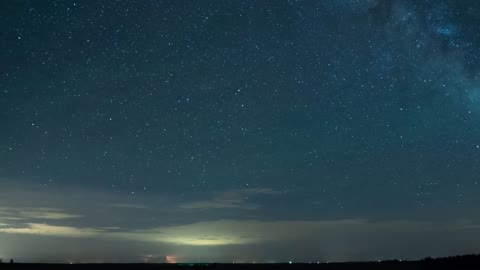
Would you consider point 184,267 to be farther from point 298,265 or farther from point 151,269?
point 298,265

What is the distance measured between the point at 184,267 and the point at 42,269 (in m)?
14.4

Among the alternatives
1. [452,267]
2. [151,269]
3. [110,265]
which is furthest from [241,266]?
[452,267]

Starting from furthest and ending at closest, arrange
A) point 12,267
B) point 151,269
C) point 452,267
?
point 151,269 → point 12,267 → point 452,267

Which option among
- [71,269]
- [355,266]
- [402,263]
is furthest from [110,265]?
[402,263]

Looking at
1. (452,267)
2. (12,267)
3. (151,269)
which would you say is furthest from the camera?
Answer: (151,269)

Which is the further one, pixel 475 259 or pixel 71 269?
pixel 71 269

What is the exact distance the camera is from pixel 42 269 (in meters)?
50.5

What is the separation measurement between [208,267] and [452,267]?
24.0 metres

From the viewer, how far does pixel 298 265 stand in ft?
185

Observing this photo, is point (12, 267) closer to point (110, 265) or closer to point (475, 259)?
point (110, 265)

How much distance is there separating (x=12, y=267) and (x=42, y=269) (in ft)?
9.58

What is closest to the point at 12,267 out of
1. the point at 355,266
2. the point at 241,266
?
the point at 241,266

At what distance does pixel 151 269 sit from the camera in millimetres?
54781

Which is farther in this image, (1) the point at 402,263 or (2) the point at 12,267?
(1) the point at 402,263
